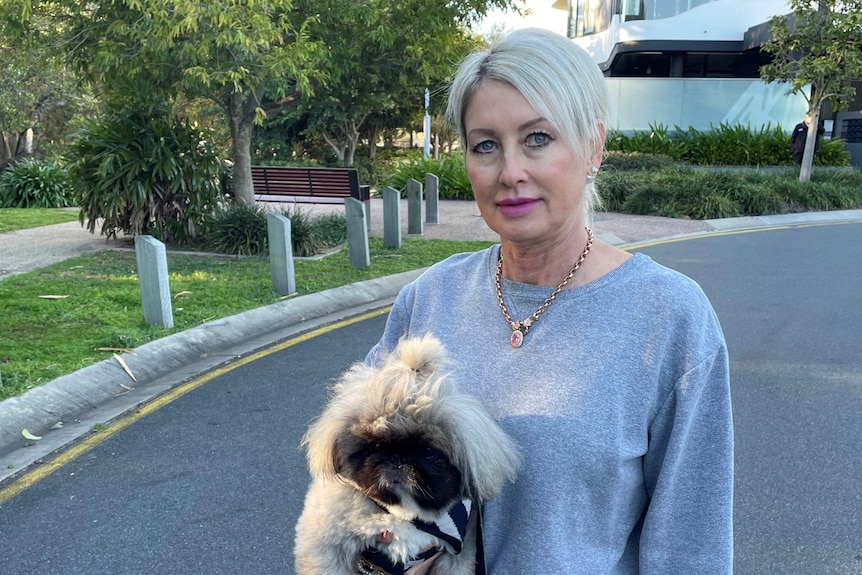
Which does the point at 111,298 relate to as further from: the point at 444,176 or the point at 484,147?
the point at 444,176

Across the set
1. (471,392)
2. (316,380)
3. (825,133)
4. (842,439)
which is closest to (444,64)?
(316,380)

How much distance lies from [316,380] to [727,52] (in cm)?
2935

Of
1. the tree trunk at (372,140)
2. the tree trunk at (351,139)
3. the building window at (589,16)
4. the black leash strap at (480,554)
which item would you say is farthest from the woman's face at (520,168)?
the tree trunk at (372,140)

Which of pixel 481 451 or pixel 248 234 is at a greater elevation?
pixel 481 451

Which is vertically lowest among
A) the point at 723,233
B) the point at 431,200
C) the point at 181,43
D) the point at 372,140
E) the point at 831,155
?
the point at 723,233

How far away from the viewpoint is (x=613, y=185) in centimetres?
1911

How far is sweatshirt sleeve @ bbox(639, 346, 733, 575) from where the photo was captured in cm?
154

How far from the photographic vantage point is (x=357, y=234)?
34.0 feet

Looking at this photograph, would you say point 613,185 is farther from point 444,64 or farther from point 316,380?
point 316,380

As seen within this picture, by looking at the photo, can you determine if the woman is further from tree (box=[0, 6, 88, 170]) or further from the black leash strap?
tree (box=[0, 6, 88, 170])

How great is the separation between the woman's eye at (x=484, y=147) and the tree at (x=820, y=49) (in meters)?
21.1

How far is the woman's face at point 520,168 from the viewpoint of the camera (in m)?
1.61

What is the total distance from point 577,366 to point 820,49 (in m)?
22.5

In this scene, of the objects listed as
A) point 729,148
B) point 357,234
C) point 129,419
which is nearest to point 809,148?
point 729,148
